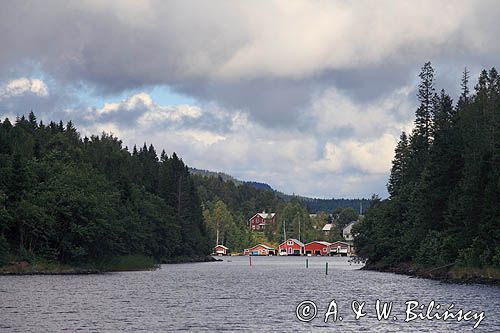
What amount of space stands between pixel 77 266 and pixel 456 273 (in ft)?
176

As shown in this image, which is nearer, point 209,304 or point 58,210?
point 209,304

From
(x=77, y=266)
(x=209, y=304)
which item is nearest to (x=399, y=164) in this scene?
(x=77, y=266)

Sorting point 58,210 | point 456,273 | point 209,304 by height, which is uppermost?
point 58,210

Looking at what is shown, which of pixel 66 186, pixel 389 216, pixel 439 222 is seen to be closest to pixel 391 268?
pixel 389 216

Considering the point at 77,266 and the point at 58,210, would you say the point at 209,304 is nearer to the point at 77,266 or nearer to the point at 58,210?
the point at 58,210

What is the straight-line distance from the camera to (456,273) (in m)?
91.5

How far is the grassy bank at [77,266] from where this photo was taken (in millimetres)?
101875

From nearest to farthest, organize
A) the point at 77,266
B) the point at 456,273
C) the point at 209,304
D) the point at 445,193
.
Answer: the point at 209,304 → the point at 456,273 → the point at 445,193 → the point at 77,266

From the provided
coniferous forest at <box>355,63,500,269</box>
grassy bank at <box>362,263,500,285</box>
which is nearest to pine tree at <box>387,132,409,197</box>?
coniferous forest at <box>355,63,500,269</box>

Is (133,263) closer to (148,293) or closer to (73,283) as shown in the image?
(73,283)

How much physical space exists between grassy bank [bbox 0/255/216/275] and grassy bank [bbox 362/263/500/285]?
150ft

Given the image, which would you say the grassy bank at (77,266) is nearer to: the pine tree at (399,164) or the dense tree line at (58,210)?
the dense tree line at (58,210)

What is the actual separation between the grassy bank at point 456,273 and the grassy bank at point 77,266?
45.7 m

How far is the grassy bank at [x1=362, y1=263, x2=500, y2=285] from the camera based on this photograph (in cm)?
8338
